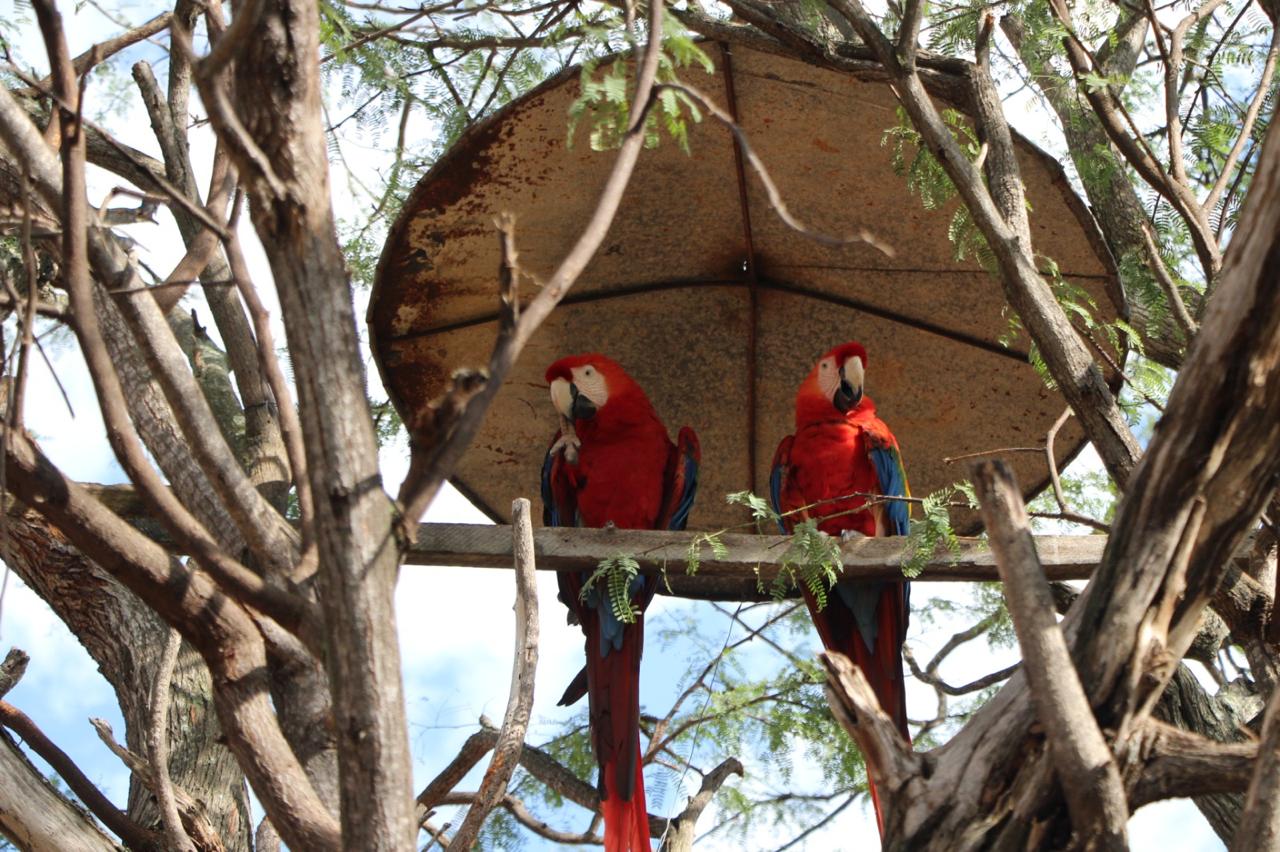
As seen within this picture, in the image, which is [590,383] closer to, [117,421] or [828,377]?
[828,377]

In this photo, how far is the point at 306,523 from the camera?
191cm

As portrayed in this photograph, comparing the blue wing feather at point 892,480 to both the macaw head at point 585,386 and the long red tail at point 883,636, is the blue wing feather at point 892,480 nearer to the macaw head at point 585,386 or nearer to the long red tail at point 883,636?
the long red tail at point 883,636

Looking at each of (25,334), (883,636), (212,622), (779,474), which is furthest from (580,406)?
(25,334)

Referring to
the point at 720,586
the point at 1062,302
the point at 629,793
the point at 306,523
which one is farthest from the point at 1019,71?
the point at 306,523

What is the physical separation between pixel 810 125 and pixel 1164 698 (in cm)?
166

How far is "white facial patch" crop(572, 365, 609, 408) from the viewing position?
3.96 metres

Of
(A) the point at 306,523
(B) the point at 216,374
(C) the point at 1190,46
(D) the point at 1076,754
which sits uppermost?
(C) the point at 1190,46

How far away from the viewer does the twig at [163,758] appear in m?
2.67

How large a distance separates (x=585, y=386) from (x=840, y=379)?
0.75 metres

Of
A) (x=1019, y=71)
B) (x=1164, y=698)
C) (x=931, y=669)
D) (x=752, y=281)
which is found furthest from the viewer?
(x=931, y=669)

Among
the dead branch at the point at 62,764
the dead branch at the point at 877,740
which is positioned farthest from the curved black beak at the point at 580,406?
the dead branch at the point at 877,740

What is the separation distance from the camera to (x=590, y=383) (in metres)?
3.97

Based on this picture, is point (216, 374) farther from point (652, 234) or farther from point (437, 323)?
point (652, 234)

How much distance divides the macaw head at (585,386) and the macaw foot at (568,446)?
65 millimetres
